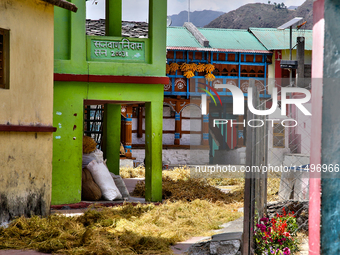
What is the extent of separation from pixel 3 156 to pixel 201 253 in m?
3.06

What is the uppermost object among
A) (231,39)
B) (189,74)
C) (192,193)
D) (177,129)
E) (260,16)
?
(260,16)

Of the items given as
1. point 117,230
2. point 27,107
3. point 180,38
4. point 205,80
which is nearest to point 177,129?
point 205,80

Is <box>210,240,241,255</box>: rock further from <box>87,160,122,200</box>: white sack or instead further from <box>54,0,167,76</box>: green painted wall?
<box>54,0,167,76</box>: green painted wall

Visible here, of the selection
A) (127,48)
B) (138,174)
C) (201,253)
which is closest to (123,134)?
(138,174)

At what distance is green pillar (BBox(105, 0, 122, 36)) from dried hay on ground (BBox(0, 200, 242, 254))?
14.2 ft

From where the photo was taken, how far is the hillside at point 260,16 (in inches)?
2448

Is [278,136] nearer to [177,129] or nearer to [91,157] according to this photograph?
[177,129]

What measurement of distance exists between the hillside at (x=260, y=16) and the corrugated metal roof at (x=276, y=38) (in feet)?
126

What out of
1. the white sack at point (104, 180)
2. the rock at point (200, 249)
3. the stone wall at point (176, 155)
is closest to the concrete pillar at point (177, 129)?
the stone wall at point (176, 155)

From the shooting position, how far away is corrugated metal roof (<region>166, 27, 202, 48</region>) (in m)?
21.2

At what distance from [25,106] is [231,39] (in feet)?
58.0

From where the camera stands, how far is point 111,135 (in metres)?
11.5

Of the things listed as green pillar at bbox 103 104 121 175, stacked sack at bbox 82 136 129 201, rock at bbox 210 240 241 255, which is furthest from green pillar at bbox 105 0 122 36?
rock at bbox 210 240 241 255

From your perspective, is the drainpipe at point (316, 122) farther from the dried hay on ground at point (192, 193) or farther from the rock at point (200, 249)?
the dried hay on ground at point (192, 193)
